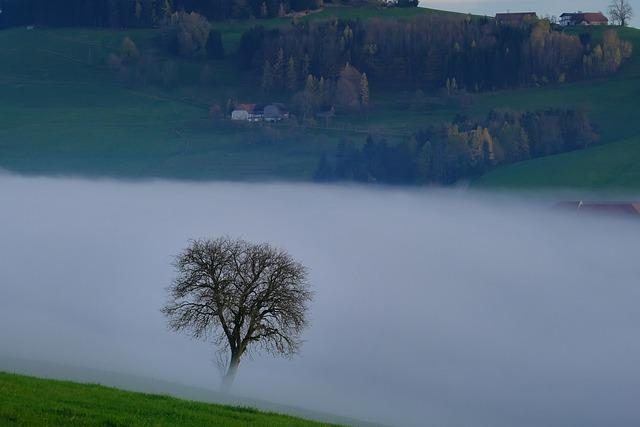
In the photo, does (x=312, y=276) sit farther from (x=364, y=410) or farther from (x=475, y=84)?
(x=475, y=84)

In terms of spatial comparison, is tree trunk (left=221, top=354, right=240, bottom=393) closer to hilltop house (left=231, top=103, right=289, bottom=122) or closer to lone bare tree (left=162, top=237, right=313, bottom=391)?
lone bare tree (left=162, top=237, right=313, bottom=391)

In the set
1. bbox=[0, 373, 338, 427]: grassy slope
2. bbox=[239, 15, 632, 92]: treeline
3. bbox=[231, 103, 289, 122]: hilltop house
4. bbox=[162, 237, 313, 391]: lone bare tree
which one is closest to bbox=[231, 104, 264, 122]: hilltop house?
bbox=[231, 103, 289, 122]: hilltop house

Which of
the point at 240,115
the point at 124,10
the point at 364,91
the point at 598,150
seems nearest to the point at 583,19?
the point at 364,91

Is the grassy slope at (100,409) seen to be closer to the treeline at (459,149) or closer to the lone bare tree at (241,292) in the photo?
the lone bare tree at (241,292)

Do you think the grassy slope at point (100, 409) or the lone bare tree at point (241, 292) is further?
the lone bare tree at point (241, 292)

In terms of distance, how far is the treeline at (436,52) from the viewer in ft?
462

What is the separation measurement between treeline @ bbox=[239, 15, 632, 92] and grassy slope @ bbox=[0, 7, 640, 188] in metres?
2.96

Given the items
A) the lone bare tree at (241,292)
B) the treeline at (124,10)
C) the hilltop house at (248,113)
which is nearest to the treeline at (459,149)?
the hilltop house at (248,113)

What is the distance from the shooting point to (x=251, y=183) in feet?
381

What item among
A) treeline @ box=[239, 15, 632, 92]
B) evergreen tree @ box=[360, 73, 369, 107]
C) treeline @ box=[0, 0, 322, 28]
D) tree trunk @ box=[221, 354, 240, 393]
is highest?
treeline @ box=[0, 0, 322, 28]

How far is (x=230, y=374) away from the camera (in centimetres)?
3603

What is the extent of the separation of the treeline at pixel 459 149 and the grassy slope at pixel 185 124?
211 cm

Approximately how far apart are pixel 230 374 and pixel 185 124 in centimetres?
9777

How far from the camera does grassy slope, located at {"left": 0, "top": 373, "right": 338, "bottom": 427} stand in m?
22.9
